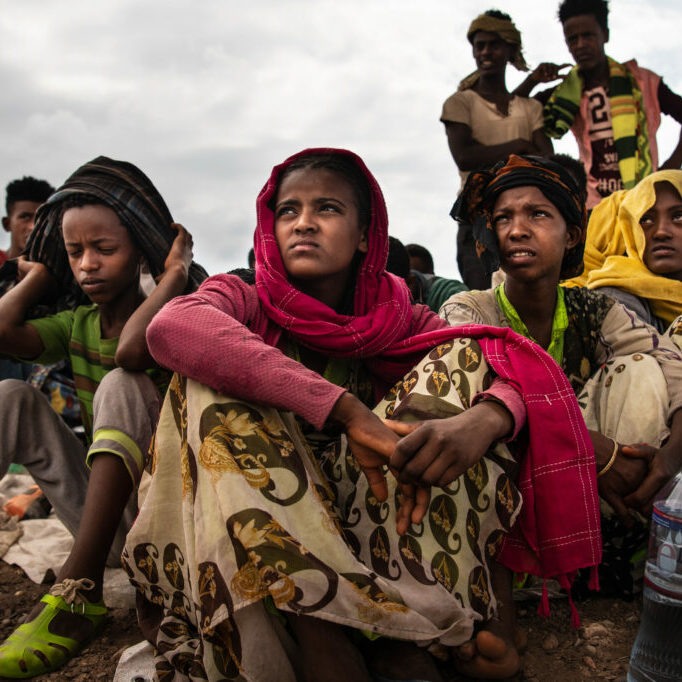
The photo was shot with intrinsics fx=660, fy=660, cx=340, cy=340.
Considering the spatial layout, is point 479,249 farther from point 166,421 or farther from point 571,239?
point 166,421

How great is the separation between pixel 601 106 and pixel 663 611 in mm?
4483

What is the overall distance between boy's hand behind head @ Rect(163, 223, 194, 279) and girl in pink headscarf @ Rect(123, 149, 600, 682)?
33.6 inches

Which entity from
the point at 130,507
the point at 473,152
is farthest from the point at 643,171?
the point at 130,507

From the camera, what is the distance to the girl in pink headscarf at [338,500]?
5.37ft

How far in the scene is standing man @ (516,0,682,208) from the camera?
525cm

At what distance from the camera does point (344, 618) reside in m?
1.62

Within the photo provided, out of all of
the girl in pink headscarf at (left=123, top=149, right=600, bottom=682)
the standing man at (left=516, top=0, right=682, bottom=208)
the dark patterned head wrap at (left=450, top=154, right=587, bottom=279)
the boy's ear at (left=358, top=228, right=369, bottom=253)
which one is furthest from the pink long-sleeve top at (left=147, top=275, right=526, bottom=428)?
the standing man at (left=516, top=0, right=682, bottom=208)

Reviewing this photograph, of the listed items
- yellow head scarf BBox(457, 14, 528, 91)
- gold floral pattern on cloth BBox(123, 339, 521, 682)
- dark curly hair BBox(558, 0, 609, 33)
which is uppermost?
dark curly hair BBox(558, 0, 609, 33)

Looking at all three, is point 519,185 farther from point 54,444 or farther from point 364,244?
point 54,444

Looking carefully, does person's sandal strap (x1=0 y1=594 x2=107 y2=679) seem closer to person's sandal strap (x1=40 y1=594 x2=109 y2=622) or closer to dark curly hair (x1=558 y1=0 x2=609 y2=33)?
person's sandal strap (x1=40 y1=594 x2=109 y2=622)

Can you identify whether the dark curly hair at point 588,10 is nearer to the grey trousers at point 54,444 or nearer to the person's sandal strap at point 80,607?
the grey trousers at point 54,444

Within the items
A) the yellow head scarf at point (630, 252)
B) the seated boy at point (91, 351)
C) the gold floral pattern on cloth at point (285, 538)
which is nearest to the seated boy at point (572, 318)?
the yellow head scarf at point (630, 252)

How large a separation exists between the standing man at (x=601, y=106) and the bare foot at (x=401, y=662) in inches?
175

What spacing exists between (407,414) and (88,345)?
5.66ft
